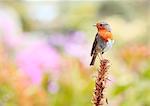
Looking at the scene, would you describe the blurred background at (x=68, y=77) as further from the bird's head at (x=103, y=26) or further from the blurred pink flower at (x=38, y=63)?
the bird's head at (x=103, y=26)

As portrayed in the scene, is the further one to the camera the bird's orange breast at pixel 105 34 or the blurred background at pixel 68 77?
the blurred background at pixel 68 77

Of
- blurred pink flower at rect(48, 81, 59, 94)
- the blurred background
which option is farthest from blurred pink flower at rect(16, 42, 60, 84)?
blurred pink flower at rect(48, 81, 59, 94)

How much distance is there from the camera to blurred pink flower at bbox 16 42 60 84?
357 cm

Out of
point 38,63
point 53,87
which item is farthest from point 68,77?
point 38,63

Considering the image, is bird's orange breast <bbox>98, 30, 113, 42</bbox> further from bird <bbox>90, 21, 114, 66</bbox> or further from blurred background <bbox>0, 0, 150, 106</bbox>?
blurred background <bbox>0, 0, 150, 106</bbox>

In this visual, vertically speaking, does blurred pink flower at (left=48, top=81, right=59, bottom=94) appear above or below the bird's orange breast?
below

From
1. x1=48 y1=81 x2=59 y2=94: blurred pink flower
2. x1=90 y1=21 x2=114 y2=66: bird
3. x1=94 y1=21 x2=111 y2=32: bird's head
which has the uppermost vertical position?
x1=94 y1=21 x2=111 y2=32: bird's head

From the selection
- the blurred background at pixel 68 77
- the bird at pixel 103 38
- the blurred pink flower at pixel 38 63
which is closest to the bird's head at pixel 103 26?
the bird at pixel 103 38

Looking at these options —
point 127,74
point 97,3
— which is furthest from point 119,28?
point 127,74

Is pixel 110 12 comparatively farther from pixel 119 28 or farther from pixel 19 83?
pixel 19 83

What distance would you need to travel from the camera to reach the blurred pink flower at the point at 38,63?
11.7 ft

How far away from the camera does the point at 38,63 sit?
154 inches

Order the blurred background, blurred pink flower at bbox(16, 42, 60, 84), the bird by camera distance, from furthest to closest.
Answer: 1. blurred pink flower at bbox(16, 42, 60, 84)
2. the blurred background
3. the bird

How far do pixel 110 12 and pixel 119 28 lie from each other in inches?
134
